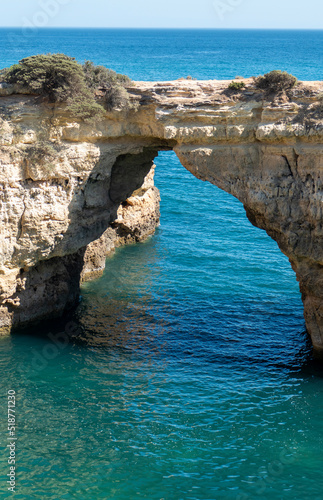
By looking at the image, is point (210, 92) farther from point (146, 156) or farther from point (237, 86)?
point (146, 156)

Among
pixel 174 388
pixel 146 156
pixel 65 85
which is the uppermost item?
pixel 65 85

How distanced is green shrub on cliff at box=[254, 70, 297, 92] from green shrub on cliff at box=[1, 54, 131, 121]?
6.38m

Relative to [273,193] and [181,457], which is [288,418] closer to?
[181,457]

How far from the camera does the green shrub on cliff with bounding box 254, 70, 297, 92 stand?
2559cm

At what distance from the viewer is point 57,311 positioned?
32.9 metres

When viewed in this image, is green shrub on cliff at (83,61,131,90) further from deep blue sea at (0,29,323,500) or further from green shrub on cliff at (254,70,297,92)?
deep blue sea at (0,29,323,500)

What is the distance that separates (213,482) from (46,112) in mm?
18085

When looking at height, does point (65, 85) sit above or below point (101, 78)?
below

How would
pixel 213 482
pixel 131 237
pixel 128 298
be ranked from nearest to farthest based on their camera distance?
1. pixel 213 482
2. pixel 128 298
3. pixel 131 237

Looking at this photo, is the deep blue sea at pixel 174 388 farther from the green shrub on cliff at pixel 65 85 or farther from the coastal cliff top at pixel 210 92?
the coastal cliff top at pixel 210 92

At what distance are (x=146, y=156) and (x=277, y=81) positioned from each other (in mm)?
8882

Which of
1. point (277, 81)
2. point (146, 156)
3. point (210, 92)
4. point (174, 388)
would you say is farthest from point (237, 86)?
point (174, 388)

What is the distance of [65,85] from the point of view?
Result: 27.7 meters

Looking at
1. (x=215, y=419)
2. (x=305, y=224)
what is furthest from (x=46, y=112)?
(x=215, y=419)
